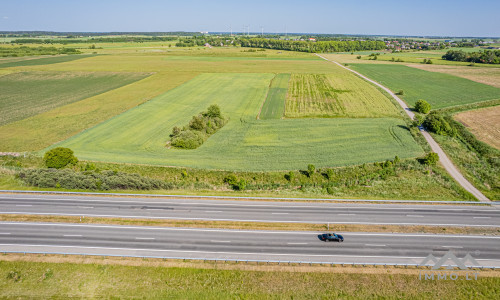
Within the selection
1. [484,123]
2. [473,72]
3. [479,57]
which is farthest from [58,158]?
[479,57]

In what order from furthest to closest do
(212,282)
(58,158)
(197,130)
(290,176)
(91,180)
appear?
1. (197,130)
2. (58,158)
3. (290,176)
4. (91,180)
5. (212,282)

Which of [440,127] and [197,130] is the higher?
[440,127]

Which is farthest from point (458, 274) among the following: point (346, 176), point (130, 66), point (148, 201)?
point (130, 66)

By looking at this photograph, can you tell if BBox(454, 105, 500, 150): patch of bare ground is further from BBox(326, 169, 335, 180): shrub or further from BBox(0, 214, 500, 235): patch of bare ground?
BBox(326, 169, 335, 180): shrub

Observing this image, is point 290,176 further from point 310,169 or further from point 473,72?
point 473,72

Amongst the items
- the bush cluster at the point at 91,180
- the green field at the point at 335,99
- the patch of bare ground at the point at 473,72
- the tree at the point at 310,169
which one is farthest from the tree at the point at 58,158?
the patch of bare ground at the point at 473,72

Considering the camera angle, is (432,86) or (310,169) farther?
(432,86)

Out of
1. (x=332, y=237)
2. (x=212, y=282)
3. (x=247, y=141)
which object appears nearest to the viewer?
(x=212, y=282)

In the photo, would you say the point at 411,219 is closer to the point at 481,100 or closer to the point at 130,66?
the point at 481,100
